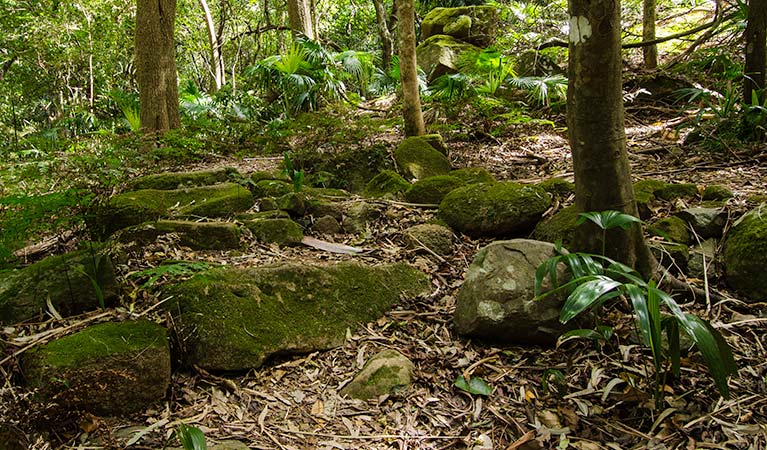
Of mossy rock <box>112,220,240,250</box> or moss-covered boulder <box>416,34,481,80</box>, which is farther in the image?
moss-covered boulder <box>416,34,481,80</box>

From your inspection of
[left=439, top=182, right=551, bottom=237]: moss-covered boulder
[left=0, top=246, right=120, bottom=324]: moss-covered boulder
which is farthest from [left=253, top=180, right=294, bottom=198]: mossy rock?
[left=0, top=246, right=120, bottom=324]: moss-covered boulder

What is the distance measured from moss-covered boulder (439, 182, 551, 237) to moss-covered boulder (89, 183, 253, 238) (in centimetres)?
191

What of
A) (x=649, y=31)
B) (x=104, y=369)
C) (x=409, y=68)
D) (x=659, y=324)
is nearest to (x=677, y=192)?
(x=659, y=324)

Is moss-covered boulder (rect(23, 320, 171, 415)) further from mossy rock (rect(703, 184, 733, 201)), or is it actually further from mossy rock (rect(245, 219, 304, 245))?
mossy rock (rect(703, 184, 733, 201))

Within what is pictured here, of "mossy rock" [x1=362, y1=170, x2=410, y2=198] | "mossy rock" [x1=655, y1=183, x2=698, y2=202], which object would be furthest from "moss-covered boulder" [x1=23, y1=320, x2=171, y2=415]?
"mossy rock" [x1=655, y1=183, x2=698, y2=202]

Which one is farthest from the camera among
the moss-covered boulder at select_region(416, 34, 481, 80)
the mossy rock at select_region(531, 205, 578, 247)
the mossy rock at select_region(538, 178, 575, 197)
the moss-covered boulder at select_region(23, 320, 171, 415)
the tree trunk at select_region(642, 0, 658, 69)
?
the moss-covered boulder at select_region(416, 34, 481, 80)

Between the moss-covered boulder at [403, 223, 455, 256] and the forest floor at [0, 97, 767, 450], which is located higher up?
the moss-covered boulder at [403, 223, 455, 256]

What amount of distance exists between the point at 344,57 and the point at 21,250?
302 inches

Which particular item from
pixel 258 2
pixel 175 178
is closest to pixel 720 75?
pixel 175 178

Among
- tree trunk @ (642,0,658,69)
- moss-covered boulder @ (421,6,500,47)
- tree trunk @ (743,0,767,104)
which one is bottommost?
tree trunk @ (743,0,767,104)

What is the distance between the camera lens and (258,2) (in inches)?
789

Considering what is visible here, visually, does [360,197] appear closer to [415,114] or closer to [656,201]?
[415,114]

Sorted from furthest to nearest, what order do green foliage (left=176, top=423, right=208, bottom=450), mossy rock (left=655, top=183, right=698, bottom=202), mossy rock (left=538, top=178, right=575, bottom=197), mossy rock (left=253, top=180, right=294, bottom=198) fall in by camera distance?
mossy rock (left=253, top=180, right=294, bottom=198), mossy rock (left=538, top=178, right=575, bottom=197), mossy rock (left=655, top=183, right=698, bottom=202), green foliage (left=176, top=423, right=208, bottom=450)

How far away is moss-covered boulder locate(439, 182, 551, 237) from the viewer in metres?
3.68
